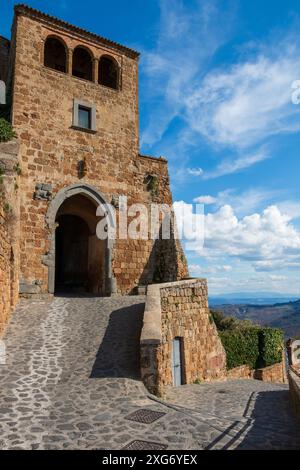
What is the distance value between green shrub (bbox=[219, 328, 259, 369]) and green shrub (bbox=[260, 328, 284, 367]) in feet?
1.35

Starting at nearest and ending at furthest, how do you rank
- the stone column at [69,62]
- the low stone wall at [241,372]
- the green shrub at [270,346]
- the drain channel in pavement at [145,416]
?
the drain channel in pavement at [145,416]
the stone column at [69,62]
the low stone wall at [241,372]
the green shrub at [270,346]

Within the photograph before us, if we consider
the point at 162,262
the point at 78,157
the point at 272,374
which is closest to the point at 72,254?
the point at 162,262

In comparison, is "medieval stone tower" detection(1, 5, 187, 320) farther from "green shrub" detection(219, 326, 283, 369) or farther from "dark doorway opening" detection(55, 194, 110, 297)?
"green shrub" detection(219, 326, 283, 369)

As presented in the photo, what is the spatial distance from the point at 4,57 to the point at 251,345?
1765 cm

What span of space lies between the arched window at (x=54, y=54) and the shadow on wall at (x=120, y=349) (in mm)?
11961

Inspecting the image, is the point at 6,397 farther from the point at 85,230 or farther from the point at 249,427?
the point at 85,230

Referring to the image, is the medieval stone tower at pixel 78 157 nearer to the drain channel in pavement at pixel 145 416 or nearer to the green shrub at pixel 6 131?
the green shrub at pixel 6 131

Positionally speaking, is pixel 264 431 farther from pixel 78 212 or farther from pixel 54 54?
pixel 54 54

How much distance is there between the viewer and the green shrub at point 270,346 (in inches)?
731

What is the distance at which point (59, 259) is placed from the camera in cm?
1845

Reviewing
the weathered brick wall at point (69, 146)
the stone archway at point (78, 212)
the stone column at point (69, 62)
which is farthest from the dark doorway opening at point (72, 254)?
the stone column at point (69, 62)

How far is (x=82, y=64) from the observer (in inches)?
669
